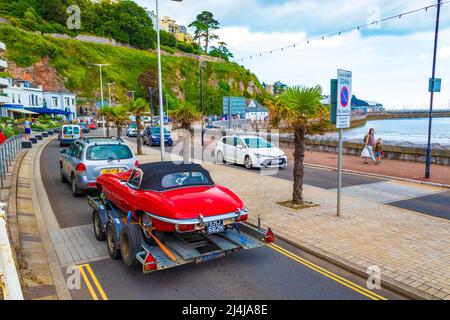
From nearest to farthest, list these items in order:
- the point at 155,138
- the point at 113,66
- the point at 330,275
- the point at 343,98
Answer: the point at 330,275, the point at 343,98, the point at 155,138, the point at 113,66

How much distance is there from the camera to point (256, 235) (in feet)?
21.3

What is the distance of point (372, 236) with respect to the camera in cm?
751

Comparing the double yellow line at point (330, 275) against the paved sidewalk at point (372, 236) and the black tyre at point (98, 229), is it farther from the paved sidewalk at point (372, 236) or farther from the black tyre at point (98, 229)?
the black tyre at point (98, 229)

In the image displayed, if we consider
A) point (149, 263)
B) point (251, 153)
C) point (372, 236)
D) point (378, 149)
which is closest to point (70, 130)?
point (251, 153)

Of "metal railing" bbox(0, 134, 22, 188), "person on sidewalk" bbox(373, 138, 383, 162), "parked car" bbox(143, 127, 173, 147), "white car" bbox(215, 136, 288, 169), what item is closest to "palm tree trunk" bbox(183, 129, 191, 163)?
"white car" bbox(215, 136, 288, 169)

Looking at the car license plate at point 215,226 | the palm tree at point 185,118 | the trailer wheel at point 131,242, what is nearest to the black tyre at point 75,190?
the trailer wheel at point 131,242

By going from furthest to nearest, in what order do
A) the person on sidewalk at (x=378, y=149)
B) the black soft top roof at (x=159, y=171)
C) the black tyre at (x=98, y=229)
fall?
the person on sidewalk at (x=378, y=149) → the black tyre at (x=98, y=229) → the black soft top roof at (x=159, y=171)

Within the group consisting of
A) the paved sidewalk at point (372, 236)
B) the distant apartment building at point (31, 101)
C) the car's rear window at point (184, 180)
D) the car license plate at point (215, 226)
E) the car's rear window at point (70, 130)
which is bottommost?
the paved sidewalk at point (372, 236)

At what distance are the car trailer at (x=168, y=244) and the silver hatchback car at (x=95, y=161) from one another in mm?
3769

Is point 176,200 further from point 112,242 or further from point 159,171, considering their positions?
point 112,242

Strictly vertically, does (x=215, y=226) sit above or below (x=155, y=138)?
below

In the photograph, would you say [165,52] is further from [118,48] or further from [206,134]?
[206,134]

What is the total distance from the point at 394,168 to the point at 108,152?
1400cm

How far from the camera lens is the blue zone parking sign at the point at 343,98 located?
877cm
